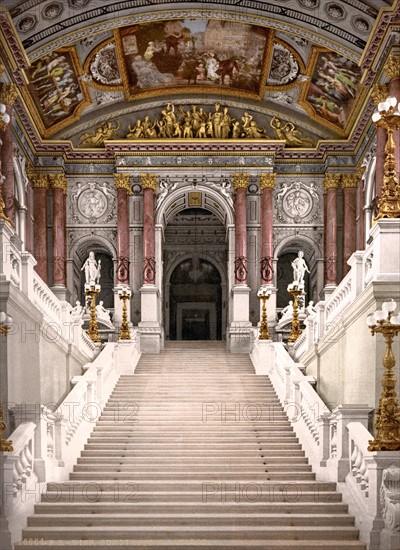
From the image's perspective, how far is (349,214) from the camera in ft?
92.4

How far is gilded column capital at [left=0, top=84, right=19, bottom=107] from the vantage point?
2211 cm

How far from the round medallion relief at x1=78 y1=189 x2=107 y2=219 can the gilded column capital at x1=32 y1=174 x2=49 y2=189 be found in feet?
4.52

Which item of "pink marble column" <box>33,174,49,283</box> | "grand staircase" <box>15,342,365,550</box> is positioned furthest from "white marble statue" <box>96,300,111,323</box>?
"grand staircase" <box>15,342,365,550</box>

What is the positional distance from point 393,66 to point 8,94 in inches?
384

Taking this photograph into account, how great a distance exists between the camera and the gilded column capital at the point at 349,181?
2825 centimetres

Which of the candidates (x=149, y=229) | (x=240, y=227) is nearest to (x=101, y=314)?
(x=149, y=229)

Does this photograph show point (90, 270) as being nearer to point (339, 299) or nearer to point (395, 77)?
point (395, 77)

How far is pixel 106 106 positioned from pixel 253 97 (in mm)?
4899

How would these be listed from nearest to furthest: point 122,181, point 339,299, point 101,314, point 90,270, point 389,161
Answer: point 389,161, point 339,299, point 101,314, point 90,270, point 122,181

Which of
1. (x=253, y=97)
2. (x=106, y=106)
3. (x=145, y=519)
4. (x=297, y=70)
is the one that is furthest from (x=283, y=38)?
(x=145, y=519)

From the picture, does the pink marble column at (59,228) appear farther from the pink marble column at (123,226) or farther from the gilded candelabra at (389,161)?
the gilded candelabra at (389,161)

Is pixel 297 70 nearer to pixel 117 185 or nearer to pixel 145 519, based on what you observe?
pixel 117 185

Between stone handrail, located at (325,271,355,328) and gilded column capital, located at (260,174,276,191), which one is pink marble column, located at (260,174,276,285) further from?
stone handrail, located at (325,271,355,328)

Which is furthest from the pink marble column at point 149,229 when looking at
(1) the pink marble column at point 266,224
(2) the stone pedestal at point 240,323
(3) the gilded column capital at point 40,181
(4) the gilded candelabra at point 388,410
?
(4) the gilded candelabra at point 388,410
